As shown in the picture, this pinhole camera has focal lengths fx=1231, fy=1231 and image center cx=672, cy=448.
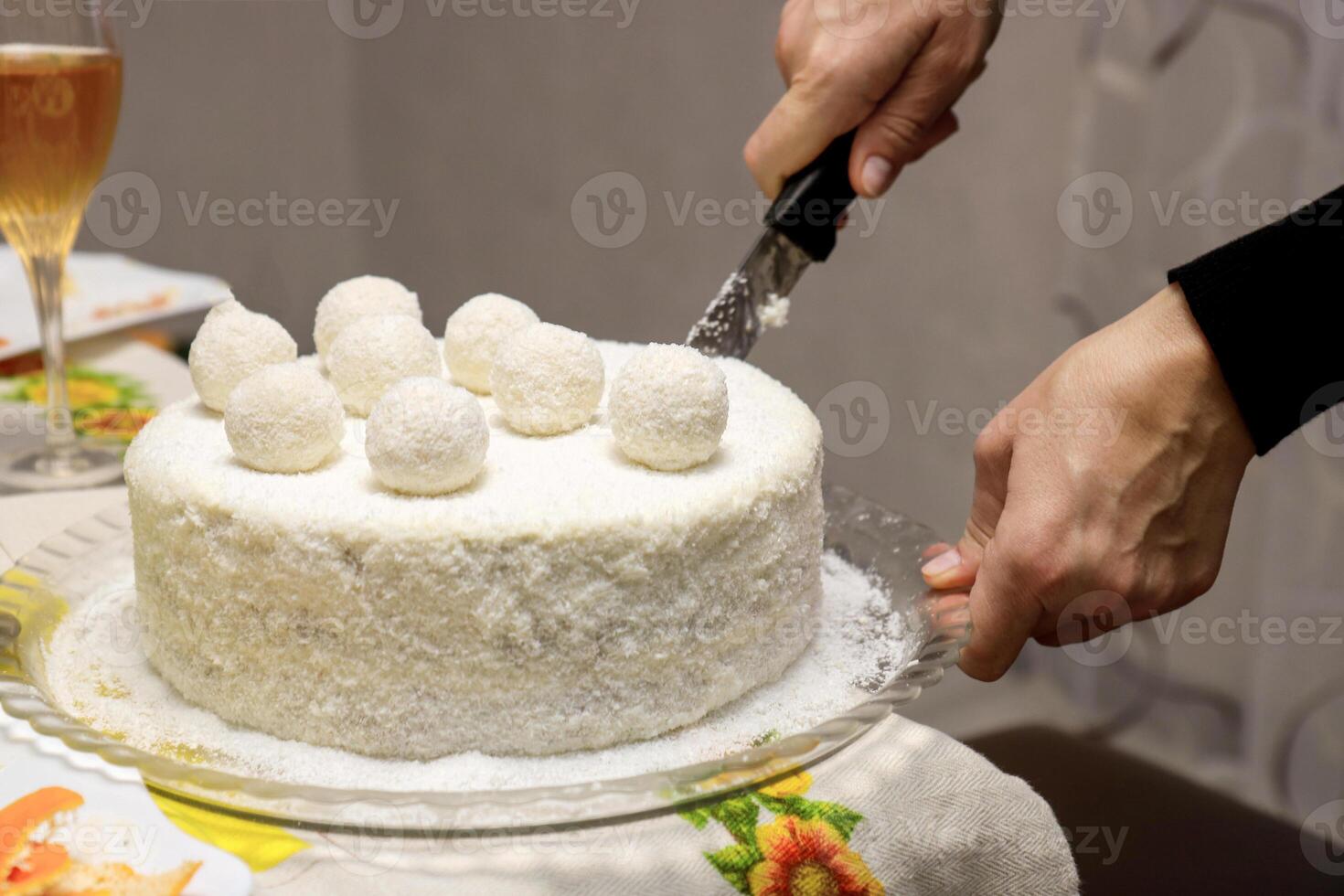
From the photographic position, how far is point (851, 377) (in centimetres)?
265

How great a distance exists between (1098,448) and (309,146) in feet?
10.8

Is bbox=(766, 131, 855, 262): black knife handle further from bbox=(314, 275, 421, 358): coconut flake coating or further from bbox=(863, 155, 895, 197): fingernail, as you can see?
bbox=(314, 275, 421, 358): coconut flake coating

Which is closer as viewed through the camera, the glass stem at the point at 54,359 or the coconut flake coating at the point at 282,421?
the coconut flake coating at the point at 282,421

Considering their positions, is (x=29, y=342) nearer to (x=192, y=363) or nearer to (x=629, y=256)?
(x=192, y=363)

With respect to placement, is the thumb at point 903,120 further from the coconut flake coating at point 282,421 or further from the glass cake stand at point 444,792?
the coconut flake coating at point 282,421

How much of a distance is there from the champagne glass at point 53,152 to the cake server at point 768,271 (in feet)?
2.16

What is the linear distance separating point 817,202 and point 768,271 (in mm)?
109

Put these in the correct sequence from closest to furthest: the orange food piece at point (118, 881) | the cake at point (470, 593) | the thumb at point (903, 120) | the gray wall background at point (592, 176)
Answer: the orange food piece at point (118, 881), the cake at point (470, 593), the thumb at point (903, 120), the gray wall background at point (592, 176)

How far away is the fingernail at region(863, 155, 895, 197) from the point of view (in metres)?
1.35

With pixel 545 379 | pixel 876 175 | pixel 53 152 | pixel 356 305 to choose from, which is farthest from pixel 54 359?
pixel 876 175

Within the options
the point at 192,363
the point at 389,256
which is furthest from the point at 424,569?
the point at 389,256

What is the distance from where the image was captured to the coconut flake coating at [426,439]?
846 millimetres

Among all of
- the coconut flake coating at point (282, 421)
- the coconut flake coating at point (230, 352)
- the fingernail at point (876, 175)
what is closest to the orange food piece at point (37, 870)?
the coconut flake coating at point (282, 421)

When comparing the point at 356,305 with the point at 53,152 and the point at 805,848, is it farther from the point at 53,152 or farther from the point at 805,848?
the point at 805,848
